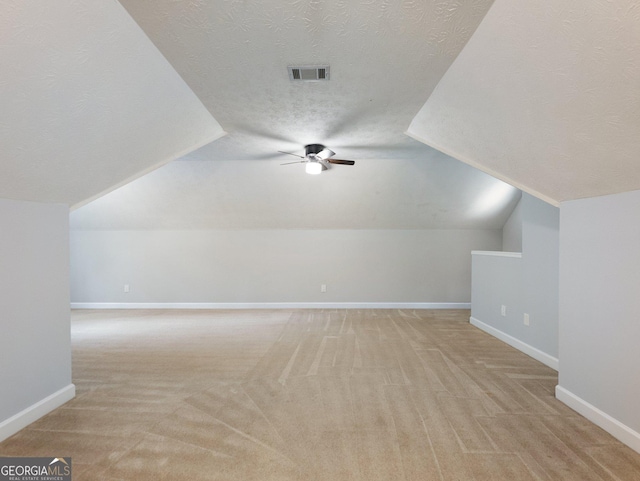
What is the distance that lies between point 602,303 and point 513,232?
406 cm

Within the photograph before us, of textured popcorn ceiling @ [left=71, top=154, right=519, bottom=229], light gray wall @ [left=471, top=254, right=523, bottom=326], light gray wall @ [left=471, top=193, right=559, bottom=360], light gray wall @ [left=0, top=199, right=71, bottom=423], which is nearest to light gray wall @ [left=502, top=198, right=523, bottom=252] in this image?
textured popcorn ceiling @ [left=71, top=154, right=519, bottom=229]

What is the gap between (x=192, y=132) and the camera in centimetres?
342

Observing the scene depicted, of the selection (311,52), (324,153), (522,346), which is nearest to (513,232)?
(522,346)

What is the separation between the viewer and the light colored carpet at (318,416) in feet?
6.43

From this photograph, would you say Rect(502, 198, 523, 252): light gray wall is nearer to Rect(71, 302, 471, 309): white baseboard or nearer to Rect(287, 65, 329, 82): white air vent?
Rect(71, 302, 471, 309): white baseboard

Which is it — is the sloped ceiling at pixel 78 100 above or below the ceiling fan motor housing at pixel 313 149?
below

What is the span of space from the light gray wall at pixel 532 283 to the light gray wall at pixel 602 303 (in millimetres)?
832

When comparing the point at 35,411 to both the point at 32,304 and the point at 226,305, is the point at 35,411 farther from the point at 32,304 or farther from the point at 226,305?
the point at 226,305

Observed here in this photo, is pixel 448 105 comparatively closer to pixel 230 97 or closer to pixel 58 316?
pixel 230 97

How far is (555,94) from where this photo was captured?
1.90 metres

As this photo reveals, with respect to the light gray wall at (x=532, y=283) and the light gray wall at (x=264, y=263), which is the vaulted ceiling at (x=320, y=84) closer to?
the light gray wall at (x=532, y=283)

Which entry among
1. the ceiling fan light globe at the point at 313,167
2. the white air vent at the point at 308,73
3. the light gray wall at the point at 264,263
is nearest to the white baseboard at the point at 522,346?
the light gray wall at the point at 264,263

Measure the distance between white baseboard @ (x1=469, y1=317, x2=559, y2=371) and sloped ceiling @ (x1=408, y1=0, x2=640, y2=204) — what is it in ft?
5.76

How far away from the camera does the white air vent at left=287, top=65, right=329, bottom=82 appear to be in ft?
8.20
